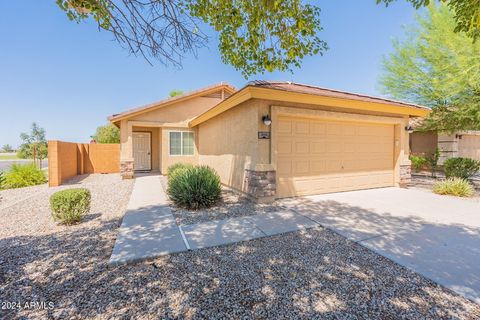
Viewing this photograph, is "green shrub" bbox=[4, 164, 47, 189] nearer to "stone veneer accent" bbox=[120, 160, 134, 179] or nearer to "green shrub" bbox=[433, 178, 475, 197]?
"stone veneer accent" bbox=[120, 160, 134, 179]

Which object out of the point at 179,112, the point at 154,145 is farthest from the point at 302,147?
the point at 154,145

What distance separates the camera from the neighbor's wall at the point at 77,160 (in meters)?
9.70

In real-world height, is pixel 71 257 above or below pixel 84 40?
below

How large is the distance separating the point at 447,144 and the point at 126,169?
1944 cm

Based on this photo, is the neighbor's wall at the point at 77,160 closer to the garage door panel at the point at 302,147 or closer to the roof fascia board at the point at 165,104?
the roof fascia board at the point at 165,104

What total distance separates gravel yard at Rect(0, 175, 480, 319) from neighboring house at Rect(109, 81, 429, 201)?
3.08 meters

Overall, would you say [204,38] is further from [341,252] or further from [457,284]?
[457,284]

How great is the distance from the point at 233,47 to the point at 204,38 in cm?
72

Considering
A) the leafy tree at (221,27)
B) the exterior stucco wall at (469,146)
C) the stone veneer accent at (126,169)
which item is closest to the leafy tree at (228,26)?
the leafy tree at (221,27)

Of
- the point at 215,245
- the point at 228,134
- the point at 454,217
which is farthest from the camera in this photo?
the point at 228,134

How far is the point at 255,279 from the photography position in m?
2.74

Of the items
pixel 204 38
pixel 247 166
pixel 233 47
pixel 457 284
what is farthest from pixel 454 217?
pixel 204 38

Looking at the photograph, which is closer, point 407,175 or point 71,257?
point 71,257

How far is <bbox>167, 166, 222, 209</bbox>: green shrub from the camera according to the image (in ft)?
19.4
